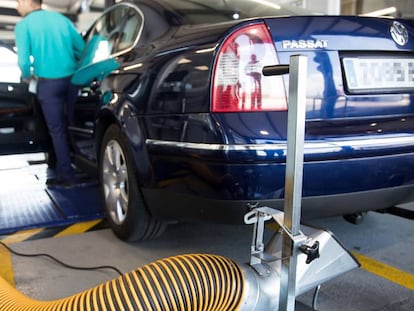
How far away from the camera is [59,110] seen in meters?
3.82

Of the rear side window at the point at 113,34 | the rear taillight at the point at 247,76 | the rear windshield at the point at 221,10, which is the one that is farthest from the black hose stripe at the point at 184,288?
the rear side window at the point at 113,34

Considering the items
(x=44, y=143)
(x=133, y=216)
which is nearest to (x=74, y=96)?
(x=44, y=143)

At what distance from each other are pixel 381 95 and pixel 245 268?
3.30 feet

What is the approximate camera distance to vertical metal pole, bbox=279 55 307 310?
120 cm

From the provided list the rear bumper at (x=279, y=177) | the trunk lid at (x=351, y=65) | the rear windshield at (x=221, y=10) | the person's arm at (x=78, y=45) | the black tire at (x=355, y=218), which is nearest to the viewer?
the rear bumper at (x=279, y=177)

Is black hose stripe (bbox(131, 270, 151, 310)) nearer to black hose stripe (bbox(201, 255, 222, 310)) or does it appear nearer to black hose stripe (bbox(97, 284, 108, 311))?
black hose stripe (bbox(97, 284, 108, 311))

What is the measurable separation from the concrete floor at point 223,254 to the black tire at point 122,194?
4.5 inches

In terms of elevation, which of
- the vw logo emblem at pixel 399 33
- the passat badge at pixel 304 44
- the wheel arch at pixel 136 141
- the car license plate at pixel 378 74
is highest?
the vw logo emblem at pixel 399 33

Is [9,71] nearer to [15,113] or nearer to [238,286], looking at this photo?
[15,113]

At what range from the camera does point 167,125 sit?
6.61 ft

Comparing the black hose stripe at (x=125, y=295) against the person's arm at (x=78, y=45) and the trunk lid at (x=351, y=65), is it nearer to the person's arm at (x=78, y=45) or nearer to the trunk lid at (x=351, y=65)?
the trunk lid at (x=351, y=65)

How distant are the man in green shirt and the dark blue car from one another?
1.77m

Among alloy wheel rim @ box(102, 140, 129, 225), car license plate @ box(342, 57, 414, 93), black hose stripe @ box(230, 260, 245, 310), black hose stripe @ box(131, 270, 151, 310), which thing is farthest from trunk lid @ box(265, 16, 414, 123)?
alloy wheel rim @ box(102, 140, 129, 225)

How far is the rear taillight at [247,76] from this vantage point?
1.77 meters
